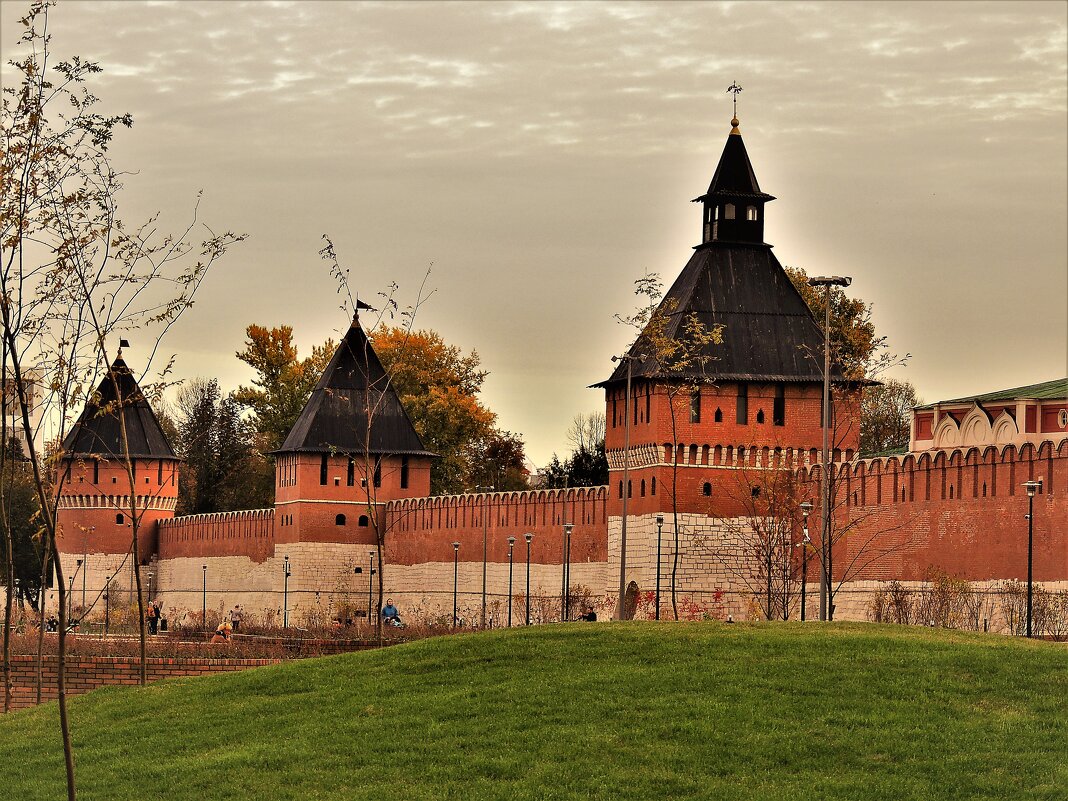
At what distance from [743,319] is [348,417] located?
17664mm

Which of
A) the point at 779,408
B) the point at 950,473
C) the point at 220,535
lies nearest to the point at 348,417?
the point at 220,535

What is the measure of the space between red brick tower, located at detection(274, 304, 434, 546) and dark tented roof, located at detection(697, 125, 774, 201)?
15668 millimetres

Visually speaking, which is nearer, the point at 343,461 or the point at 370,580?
the point at 370,580

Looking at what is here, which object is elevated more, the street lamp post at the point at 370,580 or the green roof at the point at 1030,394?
the green roof at the point at 1030,394

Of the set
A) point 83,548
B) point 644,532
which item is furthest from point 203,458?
point 644,532

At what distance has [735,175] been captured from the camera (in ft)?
124

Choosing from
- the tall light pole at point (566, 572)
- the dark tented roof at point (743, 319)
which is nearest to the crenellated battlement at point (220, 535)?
the tall light pole at point (566, 572)

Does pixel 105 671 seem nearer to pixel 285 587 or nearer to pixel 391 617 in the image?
pixel 391 617

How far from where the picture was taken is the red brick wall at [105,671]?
1898cm

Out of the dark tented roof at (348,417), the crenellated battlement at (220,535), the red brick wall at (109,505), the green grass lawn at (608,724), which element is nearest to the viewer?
the green grass lawn at (608,724)

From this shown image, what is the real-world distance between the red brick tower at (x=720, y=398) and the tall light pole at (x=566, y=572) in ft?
3.30

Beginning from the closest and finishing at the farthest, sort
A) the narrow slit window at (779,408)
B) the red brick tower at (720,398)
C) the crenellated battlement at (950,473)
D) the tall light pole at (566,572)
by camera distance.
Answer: the crenellated battlement at (950,473) < the red brick tower at (720,398) < the narrow slit window at (779,408) < the tall light pole at (566,572)

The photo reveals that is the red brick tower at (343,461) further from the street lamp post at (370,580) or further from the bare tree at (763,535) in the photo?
the bare tree at (763,535)

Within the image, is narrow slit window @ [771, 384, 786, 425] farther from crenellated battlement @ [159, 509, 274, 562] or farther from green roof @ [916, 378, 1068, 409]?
crenellated battlement @ [159, 509, 274, 562]
